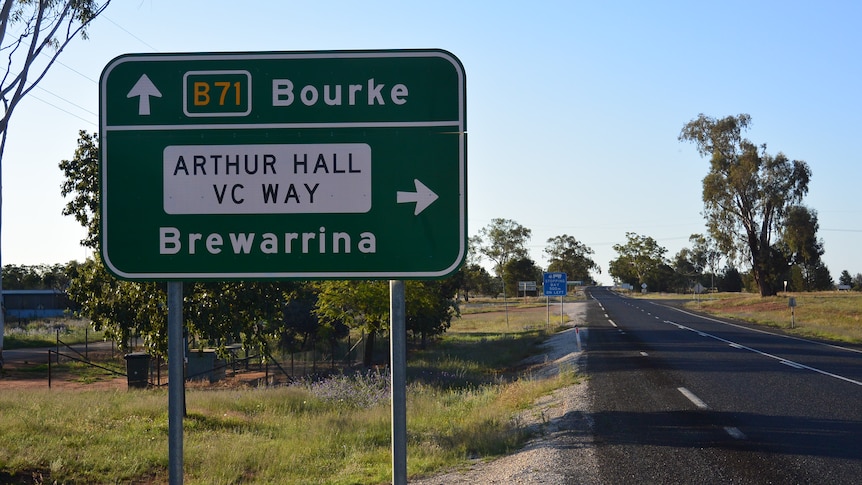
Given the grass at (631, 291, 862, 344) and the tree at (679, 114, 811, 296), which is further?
the tree at (679, 114, 811, 296)

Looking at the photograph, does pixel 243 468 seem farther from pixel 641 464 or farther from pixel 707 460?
pixel 707 460

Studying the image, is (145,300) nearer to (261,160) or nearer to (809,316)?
(261,160)

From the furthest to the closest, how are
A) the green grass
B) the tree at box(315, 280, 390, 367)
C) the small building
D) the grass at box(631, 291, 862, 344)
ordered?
the small building, the green grass, the grass at box(631, 291, 862, 344), the tree at box(315, 280, 390, 367)

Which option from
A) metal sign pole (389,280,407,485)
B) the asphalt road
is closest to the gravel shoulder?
the asphalt road

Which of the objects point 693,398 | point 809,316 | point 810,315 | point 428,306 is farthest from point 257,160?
point 810,315

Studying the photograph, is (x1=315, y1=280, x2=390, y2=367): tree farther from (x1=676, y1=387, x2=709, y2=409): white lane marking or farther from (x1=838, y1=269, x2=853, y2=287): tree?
(x1=838, y1=269, x2=853, y2=287): tree

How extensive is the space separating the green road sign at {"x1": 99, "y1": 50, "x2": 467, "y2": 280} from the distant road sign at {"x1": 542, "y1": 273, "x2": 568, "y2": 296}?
4681cm

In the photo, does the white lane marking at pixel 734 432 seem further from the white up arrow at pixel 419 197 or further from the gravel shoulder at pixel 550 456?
the white up arrow at pixel 419 197

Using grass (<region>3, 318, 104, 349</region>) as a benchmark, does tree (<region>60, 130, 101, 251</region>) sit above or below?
above

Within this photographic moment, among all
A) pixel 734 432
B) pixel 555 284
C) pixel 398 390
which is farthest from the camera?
pixel 555 284

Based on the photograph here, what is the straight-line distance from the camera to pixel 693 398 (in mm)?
15023

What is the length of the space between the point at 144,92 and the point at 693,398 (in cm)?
1345

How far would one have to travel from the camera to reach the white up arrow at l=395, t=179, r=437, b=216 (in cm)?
380

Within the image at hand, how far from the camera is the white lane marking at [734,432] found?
433 inches
